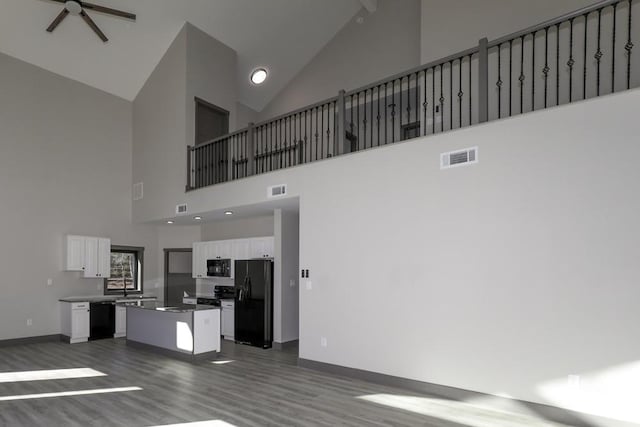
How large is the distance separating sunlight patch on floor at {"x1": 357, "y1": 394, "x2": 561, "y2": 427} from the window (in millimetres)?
6913

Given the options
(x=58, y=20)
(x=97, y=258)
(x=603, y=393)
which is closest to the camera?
(x=603, y=393)

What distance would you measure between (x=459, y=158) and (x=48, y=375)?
241 inches

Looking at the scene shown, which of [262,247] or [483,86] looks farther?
[262,247]

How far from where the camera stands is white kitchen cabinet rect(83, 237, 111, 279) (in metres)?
8.45

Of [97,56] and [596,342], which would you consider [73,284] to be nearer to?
[97,56]

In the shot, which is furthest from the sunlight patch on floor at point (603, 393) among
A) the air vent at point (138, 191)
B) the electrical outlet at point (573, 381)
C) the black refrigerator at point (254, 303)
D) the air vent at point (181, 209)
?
the air vent at point (138, 191)

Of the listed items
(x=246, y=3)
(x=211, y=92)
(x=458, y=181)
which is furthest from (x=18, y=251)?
(x=458, y=181)

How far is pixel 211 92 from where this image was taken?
29.1ft

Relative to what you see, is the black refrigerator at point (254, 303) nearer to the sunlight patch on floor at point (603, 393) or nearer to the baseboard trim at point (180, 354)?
the baseboard trim at point (180, 354)

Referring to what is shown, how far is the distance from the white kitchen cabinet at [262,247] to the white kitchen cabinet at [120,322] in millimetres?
2928

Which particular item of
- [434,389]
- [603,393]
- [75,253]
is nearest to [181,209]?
[75,253]

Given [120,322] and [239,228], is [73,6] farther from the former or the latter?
[120,322]

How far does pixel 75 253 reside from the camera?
27.1 feet

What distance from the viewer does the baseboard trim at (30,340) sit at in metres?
7.42
